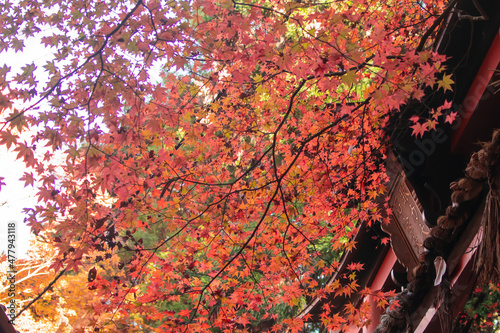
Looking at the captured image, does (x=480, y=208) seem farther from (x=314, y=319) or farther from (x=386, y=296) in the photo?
(x=314, y=319)

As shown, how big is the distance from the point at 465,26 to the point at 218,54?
9.00 feet

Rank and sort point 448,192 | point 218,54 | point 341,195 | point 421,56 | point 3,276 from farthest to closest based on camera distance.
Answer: point 3,276
point 341,195
point 218,54
point 448,192
point 421,56

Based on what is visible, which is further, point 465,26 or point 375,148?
point 375,148

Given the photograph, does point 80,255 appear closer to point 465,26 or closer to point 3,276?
point 465,26

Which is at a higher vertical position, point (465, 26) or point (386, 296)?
point (465, 26)

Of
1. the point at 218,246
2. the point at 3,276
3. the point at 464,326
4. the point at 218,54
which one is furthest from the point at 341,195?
the point at 3,276

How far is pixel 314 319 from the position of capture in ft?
20.9

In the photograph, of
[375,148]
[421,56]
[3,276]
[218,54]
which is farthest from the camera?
[3,276]

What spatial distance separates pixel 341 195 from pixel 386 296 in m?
1.67

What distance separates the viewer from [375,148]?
548cm

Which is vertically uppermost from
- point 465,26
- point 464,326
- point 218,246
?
point 465,26

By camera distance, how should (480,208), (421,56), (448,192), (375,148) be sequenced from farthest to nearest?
(375,148) → (448,192) → (421,56) → (480,208)

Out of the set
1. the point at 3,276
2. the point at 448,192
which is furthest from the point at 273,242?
the point at 3,276

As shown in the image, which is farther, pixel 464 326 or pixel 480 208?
pixel 464 326
